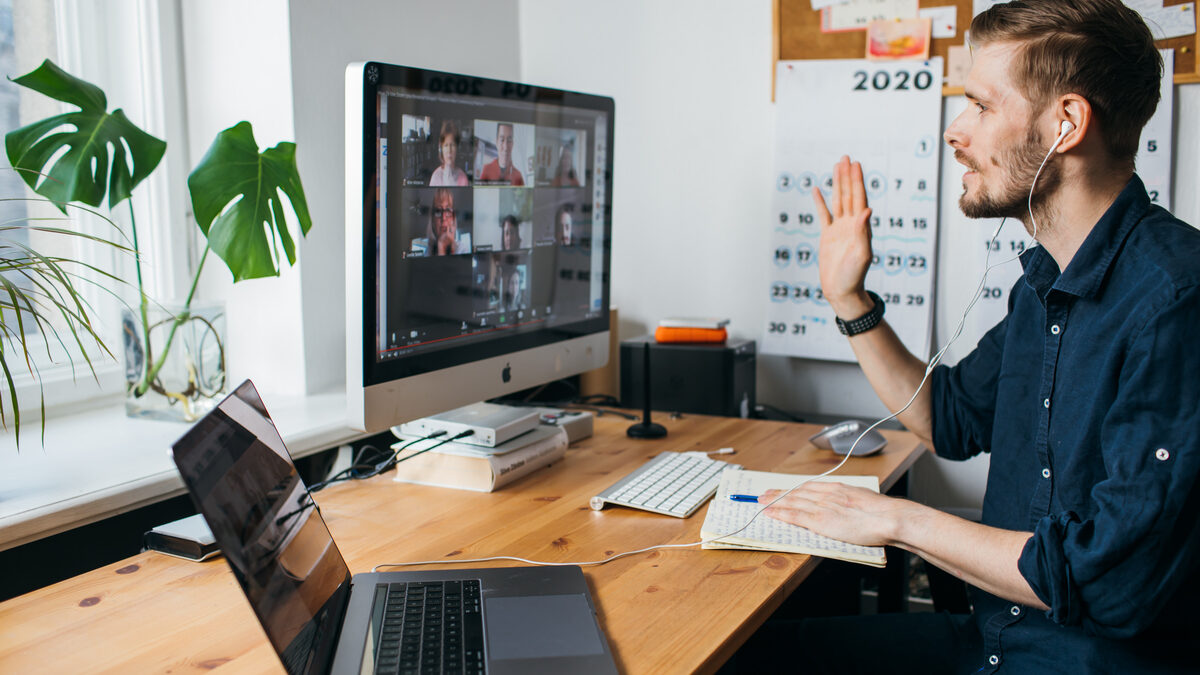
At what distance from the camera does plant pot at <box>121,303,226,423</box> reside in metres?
1.54

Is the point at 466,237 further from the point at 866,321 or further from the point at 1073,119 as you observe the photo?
the point at 1073,119

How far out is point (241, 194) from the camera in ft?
4.71

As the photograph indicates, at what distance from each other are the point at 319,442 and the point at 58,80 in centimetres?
68

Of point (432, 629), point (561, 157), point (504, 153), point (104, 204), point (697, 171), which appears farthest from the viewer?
point (697, 171)

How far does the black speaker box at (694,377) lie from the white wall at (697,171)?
0.72 feet

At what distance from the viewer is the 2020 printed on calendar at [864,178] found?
6.63 feet

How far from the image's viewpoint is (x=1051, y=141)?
113 cm

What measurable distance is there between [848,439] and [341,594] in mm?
957

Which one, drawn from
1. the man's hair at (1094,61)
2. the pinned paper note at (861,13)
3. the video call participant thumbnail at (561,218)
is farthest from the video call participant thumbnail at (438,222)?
the pinned paper note at (861,13)

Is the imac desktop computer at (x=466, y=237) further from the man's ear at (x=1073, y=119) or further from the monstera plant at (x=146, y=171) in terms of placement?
the man's ear at (x=1073, y=119)

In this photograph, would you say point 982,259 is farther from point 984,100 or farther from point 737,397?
point 984,100

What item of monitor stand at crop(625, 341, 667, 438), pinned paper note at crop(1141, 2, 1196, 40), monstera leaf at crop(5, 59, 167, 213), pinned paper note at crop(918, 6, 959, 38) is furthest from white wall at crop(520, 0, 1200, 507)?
monstera leaf at crop(5, 59, 167, 213)

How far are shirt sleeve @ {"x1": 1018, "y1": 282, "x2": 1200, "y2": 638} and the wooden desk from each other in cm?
29

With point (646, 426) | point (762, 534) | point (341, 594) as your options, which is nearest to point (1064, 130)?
point (762, 534)
